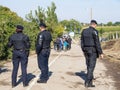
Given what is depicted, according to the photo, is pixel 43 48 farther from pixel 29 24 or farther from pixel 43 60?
pixel 29 24

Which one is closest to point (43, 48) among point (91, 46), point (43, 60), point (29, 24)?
point (43, 60)

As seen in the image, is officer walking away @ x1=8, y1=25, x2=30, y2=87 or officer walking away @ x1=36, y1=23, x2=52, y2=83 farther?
officer walking away @ x1=36, y1=23, x2=52, y2=83

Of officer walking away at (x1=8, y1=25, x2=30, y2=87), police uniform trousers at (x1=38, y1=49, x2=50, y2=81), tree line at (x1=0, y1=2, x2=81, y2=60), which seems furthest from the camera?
tree line at (x1=0, y1=2, x2=81, y2=60)

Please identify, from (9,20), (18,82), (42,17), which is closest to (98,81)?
(18,82)

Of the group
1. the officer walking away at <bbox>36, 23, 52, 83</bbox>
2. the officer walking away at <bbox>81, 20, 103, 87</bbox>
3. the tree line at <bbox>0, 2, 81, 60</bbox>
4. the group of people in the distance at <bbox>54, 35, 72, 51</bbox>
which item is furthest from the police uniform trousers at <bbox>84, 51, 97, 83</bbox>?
the group of people in the distance at <bbox>54, 35, 72, 51</bbox>

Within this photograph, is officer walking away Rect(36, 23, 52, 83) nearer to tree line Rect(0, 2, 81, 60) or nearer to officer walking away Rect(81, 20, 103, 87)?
officer walking away Rect(81, 20, 103, 87)

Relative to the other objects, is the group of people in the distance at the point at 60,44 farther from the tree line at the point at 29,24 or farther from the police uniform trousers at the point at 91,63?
the police uniform trousers at the point at 91,63

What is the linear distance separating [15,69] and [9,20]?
1487cm

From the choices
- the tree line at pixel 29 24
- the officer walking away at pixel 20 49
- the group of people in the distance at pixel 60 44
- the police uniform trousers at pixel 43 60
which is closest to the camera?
the officer walking away at pixel 20 49

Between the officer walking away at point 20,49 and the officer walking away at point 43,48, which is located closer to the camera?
the officer walking away at point 20,49

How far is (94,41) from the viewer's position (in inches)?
489

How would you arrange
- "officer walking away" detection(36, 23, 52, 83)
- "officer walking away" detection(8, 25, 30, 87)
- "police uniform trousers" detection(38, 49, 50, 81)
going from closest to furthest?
"officer walking away" detection(8, 25, 30, 87) → "officer walking away" detection(36, 23, 52, 83) → "police uniform trousers" detection(38, 49, 50, 81)

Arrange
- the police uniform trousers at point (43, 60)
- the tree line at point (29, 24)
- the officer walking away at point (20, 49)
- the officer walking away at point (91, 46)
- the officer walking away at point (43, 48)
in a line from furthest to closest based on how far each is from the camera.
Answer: the tree line at point (29, 24), the police uniform trousers at point (43, 60), the officer walking away at point (43, 48), the officer walking away at point (91, 46), the officer walking away at point (20, 49)

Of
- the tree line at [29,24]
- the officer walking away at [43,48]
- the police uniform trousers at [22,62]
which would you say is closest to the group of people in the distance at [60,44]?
the tree line at [29,24]
